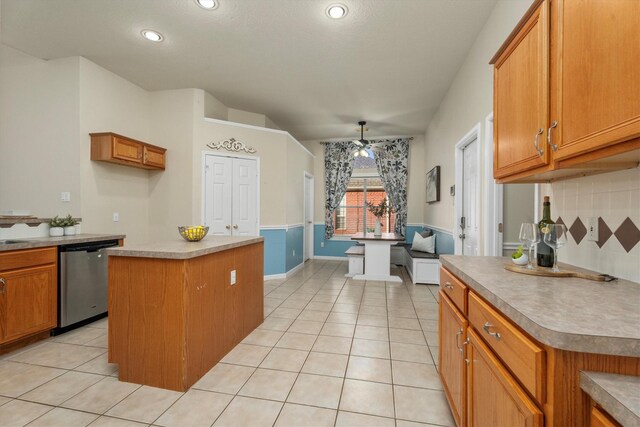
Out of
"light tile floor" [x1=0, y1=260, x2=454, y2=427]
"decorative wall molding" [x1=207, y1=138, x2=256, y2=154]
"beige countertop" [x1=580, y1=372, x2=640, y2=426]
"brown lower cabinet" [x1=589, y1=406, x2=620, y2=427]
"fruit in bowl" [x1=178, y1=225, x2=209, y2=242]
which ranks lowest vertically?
"light tile floor" [x1=0, y1=260, x2=454, y2=427]

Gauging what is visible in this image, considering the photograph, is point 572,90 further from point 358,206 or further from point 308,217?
point 358,206

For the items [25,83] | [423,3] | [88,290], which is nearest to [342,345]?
[88,290]

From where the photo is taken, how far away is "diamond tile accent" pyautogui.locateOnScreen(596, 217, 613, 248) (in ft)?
4.36

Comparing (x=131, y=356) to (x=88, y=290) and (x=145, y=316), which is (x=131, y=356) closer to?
(x=145, y=316)

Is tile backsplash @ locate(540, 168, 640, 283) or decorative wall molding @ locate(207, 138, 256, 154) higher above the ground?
decorative wall molding @ locate(207, 138, 256, 154)

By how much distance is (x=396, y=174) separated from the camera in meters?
6.57

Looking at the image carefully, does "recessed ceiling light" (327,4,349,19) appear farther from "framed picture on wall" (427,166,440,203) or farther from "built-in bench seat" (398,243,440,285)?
"built-in bench seat" (398,243,440,285)

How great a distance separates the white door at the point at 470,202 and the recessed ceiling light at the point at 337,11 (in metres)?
1.86

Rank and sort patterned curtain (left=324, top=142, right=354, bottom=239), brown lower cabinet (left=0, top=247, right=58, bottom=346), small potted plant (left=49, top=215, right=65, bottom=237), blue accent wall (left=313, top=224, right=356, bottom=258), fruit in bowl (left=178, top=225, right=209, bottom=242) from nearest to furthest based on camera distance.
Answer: brown lower cabinet (left=0, top=247, right=58, bottom=346) < fruit in bowl (left=178, top=225, right=209, bottom=242) < small potted plant (left=49, top=215, right=65, bottom=237) < patterned curtain (left=324, top=142, right=354, bottom=239) < blue accent wall (left=313, top=224, right=356, bottom=258)

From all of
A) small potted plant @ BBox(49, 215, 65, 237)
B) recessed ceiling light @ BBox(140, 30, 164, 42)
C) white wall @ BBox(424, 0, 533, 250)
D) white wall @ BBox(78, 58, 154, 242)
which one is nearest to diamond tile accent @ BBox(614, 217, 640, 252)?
white wall @ BBox(424, 0, 533, 250)

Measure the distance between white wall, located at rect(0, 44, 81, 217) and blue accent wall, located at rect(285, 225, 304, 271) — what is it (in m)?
3.04

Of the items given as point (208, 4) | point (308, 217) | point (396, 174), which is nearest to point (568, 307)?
point (208, 4)

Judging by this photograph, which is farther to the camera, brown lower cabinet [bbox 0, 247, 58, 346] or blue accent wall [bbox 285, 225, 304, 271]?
blue accent wall [bbox 285, 225, 304, 271]

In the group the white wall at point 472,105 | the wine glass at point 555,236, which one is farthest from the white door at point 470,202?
the wine glass at point 555,236
